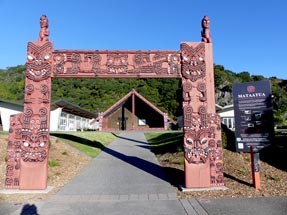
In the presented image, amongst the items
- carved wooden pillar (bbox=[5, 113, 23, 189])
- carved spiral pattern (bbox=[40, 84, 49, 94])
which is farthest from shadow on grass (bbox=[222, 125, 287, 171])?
carved wooden pillar (bbox=[5, 113, 23, 189])

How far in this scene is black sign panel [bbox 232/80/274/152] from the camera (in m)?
8.09

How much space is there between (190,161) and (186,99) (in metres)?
1.80

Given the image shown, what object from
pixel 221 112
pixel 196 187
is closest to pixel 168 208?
pixel 196 187

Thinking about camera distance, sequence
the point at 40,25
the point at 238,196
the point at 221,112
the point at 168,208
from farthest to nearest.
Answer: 1. the point at 221,112
2. the point at 40,25
3. the point at 238,196
4. the point at 168,208

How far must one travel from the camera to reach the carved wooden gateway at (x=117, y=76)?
291 inches

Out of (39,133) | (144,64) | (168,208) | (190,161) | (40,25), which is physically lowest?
(168,208)

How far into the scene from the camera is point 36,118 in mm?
7566

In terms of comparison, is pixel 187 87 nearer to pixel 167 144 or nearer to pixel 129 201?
pixel 129 201

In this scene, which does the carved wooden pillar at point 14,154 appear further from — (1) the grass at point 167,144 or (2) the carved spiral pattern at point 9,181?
(1) the grass at point 167,144

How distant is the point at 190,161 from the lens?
750 cm

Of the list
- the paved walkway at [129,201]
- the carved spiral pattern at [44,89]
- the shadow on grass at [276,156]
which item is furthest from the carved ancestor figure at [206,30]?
the carved spiral pattern at [44,89]

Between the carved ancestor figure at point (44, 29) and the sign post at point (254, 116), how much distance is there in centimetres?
636

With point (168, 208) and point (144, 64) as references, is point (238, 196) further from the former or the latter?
point (144, 64)

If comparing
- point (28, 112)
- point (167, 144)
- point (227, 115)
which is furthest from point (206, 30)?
point (227, 115)
